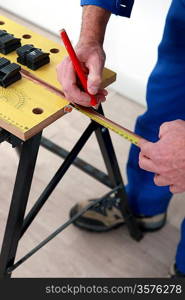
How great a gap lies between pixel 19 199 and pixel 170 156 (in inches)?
17.7

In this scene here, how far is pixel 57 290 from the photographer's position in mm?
1531

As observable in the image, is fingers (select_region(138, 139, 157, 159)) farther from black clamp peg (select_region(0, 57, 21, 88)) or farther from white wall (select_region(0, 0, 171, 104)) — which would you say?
white wall (select_region(0, 0, 171, 104))

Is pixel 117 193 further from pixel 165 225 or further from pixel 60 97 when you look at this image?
pixel 60 97

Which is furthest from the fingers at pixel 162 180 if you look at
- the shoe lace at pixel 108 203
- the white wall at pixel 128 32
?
the white wall at pixel 128 32

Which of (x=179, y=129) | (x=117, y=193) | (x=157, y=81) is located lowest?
(x=117, y=193)

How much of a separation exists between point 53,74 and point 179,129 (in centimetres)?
42

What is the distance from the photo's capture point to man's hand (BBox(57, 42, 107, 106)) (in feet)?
3.56

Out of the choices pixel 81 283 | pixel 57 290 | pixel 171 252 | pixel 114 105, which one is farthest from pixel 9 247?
pixel 114 105

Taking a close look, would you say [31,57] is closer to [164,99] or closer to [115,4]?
[115,4]

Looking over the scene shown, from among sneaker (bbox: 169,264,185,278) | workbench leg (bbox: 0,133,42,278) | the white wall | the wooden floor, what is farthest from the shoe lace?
the white wall

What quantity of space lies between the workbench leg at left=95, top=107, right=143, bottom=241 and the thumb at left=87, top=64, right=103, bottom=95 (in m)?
0.23

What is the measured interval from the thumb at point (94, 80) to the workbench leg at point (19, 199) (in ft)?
0.58

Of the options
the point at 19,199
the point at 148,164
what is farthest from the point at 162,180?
the point at 19,199

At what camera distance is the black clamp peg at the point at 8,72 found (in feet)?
3.79
